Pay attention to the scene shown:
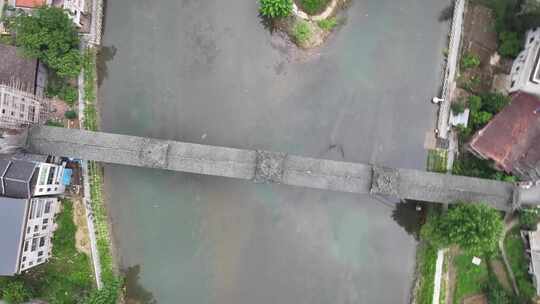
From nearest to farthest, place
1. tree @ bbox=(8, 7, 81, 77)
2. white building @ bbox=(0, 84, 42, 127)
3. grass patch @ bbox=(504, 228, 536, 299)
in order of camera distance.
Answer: white building @ bbox=(0, 84, 42, 127) < tree @ bbox=(8, 7, 81, 77) < grass patch @ bbox=(504, 228, 536, 299)

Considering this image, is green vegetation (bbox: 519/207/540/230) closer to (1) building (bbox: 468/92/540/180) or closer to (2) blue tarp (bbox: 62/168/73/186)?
(1) building (bbox: 468/92/540/180)

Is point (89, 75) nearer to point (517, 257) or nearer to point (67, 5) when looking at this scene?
point (67, 5)


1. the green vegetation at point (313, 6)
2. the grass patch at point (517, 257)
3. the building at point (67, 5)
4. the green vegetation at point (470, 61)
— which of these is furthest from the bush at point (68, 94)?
the grass patch at point (517, 257)

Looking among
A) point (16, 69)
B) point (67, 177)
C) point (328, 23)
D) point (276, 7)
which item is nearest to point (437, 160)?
point (328, 23)

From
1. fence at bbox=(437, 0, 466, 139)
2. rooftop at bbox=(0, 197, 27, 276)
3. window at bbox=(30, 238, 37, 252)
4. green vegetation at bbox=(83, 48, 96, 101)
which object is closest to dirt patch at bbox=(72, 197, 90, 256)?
window at bbox=(30, 238, 37, 252)

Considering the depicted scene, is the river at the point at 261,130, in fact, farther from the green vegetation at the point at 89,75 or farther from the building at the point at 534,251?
the building at the point at 534,251

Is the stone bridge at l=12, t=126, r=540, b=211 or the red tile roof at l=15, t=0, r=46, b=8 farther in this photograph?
the red tile roof at l=15, t=0, r=46, b=8
